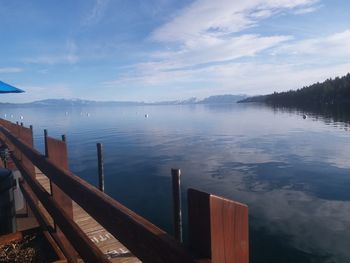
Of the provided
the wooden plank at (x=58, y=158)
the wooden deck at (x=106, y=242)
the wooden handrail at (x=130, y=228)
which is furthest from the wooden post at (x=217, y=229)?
the wooden deck at (x=106, y=242)

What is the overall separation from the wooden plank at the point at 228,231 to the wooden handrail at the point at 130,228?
17 centimetres

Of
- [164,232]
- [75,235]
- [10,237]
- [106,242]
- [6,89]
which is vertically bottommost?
[106,242]

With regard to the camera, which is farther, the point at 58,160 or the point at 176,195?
the point at 58,160

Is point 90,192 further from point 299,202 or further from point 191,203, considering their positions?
point 299,202

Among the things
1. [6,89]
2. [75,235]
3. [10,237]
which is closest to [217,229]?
[75,235]

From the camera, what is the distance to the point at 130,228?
2.07 metres

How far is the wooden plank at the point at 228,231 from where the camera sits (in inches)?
58.5

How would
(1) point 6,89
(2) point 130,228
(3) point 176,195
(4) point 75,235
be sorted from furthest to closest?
(1) point 6,89 → (4) point 75,235 → (3) point 176,195 → (2) point 130,228

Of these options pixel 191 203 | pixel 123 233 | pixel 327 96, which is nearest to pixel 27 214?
pixel 123 233

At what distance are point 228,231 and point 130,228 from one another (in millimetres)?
794

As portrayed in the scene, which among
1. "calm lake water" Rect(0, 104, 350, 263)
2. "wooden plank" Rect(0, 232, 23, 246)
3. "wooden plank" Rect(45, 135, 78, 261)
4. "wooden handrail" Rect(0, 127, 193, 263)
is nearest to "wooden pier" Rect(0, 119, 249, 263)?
"wooden handrail" Rect(0, 127, 193, 263)

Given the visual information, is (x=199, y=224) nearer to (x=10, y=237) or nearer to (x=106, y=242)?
(x=10, y=237)

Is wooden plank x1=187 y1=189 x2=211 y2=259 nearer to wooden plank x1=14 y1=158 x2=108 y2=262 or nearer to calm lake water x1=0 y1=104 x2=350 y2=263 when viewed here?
wooden plank x1=14 y1=158 x2=108 y2=262

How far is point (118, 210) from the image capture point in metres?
2.26
